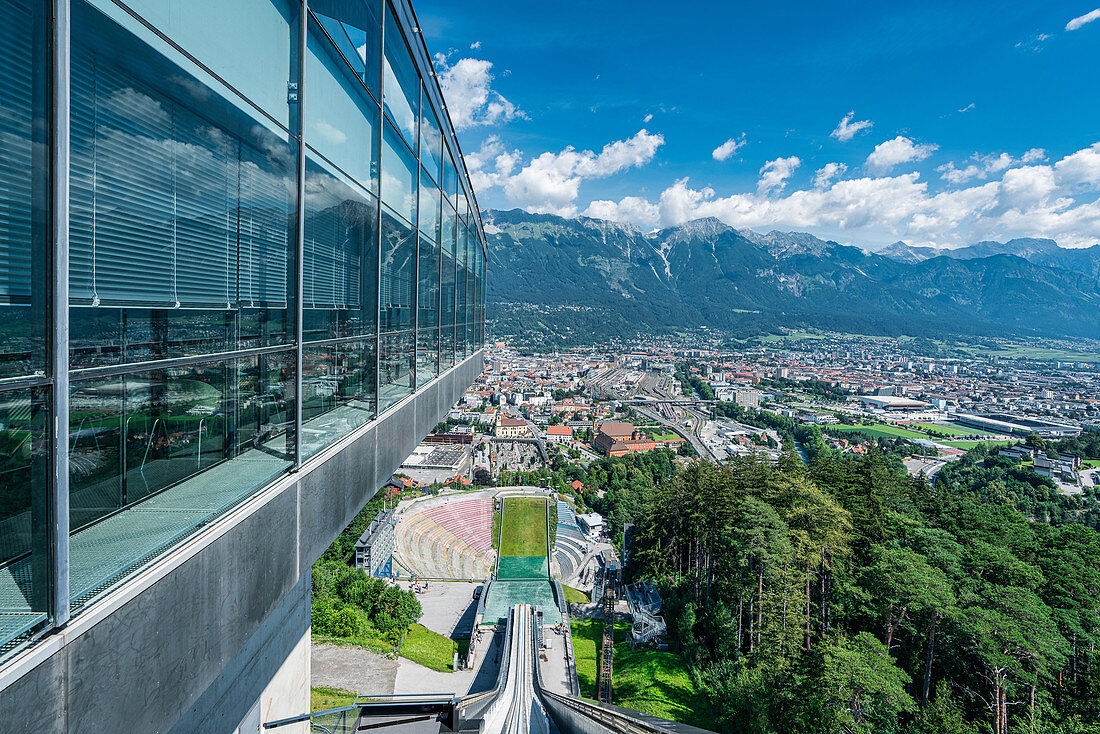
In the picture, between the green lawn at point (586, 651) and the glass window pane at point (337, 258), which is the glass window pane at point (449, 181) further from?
the green lawn at point (586, 651)

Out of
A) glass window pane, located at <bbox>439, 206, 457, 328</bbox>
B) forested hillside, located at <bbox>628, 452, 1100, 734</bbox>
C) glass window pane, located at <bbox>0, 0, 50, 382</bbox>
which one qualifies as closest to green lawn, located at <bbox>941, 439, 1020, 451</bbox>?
forested hillside, located at <bbox>628, 452, 1100, 734</bbox>

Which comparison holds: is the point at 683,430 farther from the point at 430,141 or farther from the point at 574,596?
the point at 430,141

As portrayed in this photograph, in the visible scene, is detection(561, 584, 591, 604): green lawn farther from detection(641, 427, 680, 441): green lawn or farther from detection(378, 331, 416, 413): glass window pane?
detection(641, 427, 680, 441): green lawn

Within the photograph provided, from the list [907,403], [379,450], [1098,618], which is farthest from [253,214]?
[907,403]

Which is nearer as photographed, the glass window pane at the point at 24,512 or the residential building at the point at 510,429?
the glass window pane at the point at 24,512

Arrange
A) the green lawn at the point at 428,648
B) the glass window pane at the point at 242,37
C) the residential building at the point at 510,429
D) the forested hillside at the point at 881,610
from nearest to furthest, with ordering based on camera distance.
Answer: the glass window pane at the point at 242,37 < the forested hillside at the point at 881,610 < the green lawn at the point at 428,648 < the residential building at the point at 510,429

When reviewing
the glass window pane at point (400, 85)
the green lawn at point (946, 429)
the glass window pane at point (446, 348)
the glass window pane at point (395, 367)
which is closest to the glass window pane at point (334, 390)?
the glass window pane at point (395, 367)

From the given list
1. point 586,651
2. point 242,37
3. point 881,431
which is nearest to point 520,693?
point 586,651
